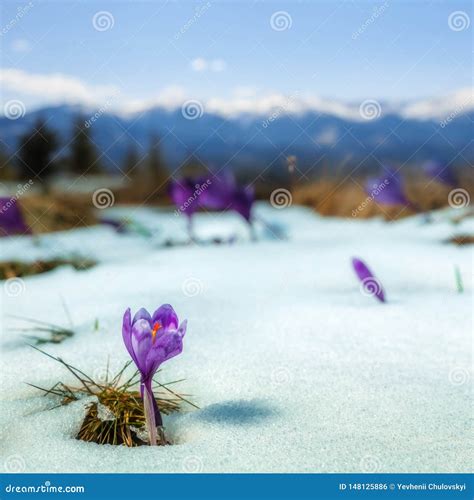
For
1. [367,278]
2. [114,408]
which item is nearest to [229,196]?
[367,278]

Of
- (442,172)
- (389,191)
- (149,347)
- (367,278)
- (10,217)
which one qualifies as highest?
(442,172)

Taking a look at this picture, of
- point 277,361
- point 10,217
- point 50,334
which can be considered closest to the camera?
point 277,361

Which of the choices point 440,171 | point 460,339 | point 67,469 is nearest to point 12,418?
point 67,469

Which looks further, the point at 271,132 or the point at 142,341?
the point at 271,132

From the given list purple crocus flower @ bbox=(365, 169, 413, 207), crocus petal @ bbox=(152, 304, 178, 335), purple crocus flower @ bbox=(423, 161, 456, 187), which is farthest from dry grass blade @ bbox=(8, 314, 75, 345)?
purple crocus flower @ bbox=(423, 161, 456, 187)

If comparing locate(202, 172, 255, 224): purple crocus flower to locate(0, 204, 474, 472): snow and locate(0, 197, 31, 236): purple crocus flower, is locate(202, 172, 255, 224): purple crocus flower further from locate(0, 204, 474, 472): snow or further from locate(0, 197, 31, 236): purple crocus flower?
locate(0, 197, 31, 236): purple crocus flower

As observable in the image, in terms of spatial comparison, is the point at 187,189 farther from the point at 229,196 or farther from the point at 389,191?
the point at 389,191

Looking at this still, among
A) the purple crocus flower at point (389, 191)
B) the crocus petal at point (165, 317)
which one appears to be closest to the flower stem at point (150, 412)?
the crocus petal at point (165, 317)

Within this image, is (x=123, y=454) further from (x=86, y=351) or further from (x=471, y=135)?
(x=471, y=135)
